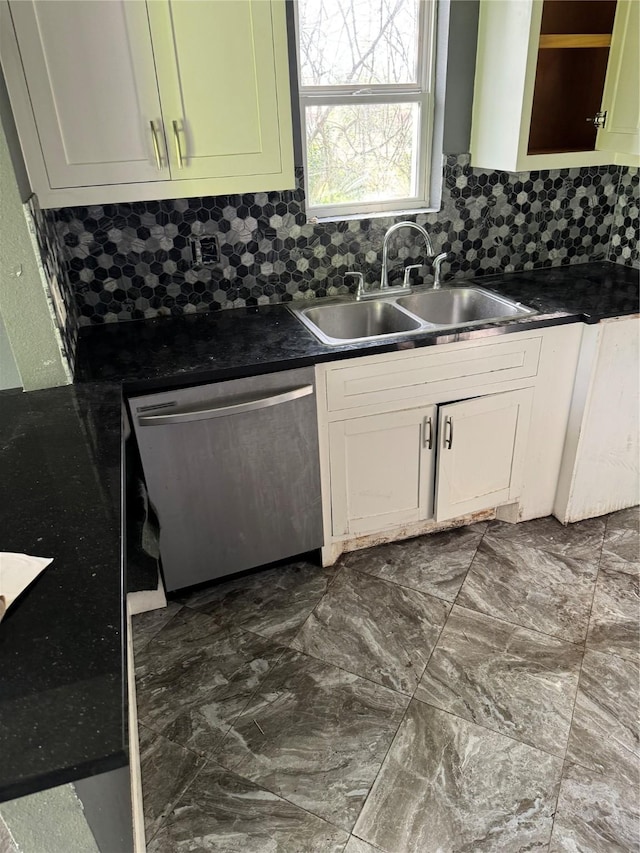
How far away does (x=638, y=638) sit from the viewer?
2.02 m

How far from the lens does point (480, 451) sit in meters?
2.35

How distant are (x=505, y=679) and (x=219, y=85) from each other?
6.79 ft

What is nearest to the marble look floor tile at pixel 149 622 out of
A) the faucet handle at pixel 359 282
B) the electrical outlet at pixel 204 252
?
the electrical outlet at pixel 204 252

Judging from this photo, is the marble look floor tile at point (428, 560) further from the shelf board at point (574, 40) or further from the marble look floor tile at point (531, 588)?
the shelf board at point (574, 40)

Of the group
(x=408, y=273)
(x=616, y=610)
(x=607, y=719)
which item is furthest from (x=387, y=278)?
(x=607, y=719)

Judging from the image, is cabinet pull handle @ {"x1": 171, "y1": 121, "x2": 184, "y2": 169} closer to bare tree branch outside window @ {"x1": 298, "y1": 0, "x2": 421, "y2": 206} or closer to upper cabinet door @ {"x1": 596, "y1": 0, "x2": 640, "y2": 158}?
bare tree branch outside window @ {"x1": 298, "y1": 0, "x2": 421, "y2": 206}

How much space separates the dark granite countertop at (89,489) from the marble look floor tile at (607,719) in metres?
1.19

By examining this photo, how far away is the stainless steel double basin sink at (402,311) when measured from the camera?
2373 millimetres

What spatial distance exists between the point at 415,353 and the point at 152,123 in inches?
44.1

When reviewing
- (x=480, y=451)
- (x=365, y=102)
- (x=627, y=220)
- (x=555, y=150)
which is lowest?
(x=480, y=451)

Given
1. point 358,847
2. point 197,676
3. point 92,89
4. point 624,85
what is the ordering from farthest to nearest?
1. point 624,85
2. point 197,676
3. point 92,89
4. point 358,847

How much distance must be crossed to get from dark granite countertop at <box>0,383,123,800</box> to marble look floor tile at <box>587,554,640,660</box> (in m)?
1.68

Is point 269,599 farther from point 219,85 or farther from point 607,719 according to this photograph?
point 219,85

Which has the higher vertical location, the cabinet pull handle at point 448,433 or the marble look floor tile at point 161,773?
the cabinet pull handle at point 448,433
